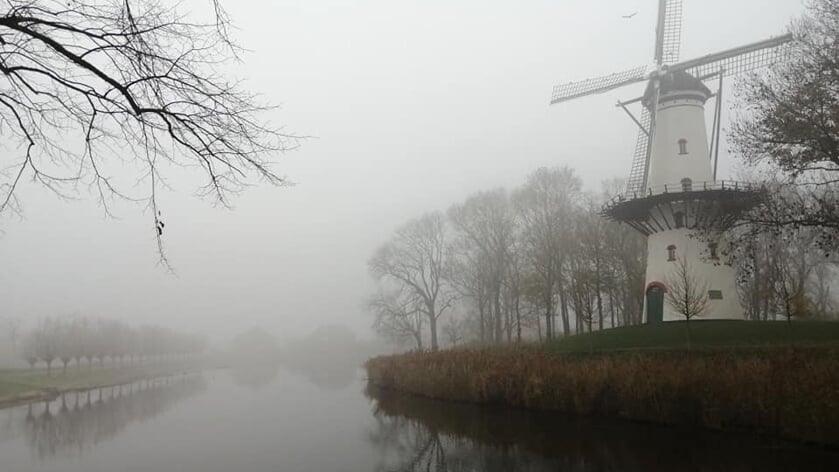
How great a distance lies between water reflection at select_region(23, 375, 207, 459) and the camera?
57.4 feet

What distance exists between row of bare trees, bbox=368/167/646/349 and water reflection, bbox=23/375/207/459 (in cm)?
1954

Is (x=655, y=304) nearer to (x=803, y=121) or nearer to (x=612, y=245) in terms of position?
(x=612, y=245)

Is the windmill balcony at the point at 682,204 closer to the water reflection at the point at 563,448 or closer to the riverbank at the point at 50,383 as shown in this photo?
the water reflection at the point at 563,448

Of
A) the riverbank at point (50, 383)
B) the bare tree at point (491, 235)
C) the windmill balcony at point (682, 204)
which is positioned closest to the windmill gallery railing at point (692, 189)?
the windmill balcony at point (682, 204)

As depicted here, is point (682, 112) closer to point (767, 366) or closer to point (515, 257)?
point (515, 257)

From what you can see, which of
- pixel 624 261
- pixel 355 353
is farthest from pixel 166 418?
pixel 355 353

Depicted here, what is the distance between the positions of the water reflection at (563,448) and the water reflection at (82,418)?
9945 millimetres

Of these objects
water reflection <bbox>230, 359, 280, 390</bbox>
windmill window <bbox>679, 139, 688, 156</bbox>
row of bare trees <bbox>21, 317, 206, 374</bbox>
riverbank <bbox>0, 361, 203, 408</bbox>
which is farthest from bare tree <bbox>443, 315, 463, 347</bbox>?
row of bare trees <bbox>21, 317, 206, 374</bbox>

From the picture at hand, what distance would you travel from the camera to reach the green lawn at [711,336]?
19.0 metres

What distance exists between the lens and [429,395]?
22.2 m

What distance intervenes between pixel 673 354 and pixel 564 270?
55.2 ft

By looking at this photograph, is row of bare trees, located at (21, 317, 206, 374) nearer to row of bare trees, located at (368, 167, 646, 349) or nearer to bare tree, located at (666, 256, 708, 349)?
row of bare trees, located at (368, 167, 646, 349)

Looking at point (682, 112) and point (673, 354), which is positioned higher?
point (682, 112)

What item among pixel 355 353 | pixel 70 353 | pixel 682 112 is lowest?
pixel 355 353
